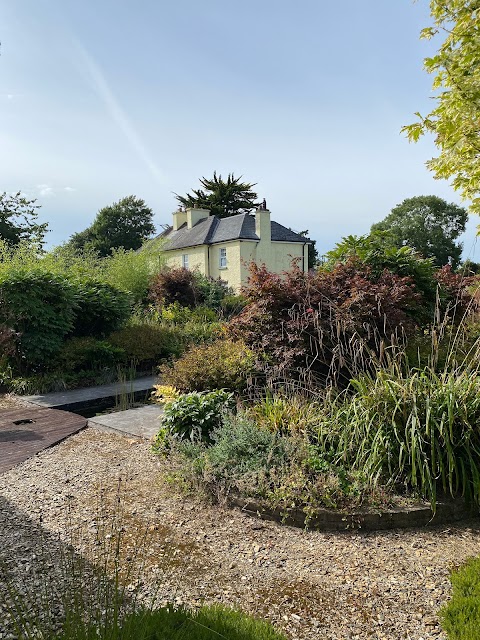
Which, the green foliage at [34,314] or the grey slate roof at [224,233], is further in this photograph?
the grey slate roof at [224,233]

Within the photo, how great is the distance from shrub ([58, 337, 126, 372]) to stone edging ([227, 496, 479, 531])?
6019mm

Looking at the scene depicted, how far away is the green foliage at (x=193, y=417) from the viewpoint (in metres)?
4.11

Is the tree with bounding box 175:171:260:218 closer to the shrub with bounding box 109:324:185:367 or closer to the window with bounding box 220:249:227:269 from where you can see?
the window with bounding box 220:249:227:269

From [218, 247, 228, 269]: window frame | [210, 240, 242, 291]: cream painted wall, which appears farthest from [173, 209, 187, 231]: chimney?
[218, 247, 228, 269]: window frame

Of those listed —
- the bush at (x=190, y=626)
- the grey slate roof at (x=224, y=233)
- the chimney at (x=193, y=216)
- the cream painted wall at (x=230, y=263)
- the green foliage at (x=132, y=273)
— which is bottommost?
the bush at (x=190, y=626)

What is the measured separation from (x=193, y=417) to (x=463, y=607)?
2556 millimetres

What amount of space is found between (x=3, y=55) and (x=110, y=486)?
478 cm

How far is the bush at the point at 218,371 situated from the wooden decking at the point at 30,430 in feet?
4.49

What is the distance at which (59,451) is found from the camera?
182 inches

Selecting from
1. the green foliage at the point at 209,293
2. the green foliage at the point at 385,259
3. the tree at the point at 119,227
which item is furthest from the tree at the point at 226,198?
the green foliage at the point at 385,259

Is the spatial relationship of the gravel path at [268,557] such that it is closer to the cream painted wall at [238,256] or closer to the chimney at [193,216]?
the cream painted wall at [238,256]

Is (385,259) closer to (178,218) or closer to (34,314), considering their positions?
(34,314)

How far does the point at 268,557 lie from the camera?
104 inches

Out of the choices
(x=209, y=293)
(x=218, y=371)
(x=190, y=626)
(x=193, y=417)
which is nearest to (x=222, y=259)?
(x=209, y=293)
